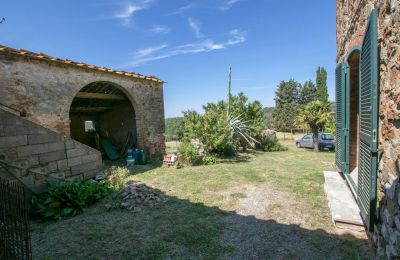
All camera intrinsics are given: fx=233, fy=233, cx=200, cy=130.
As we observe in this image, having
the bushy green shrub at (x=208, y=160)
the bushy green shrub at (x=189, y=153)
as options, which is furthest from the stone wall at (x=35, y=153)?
the bushy green shrub at (x=208, y=160)

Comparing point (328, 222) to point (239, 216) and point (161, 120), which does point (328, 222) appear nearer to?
point (239, 216)

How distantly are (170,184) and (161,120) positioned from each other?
17.0ft

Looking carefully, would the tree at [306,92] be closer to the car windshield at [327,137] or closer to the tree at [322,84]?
the tree at [322,84]

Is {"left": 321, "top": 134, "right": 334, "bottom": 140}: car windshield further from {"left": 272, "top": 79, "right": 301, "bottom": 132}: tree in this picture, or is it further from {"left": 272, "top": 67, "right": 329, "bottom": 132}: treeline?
{"left": 272, "top": 79, "right": 301, "bottom": 132}: tree

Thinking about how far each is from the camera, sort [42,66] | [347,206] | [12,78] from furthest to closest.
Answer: [42,66], [12,78], [347,206]

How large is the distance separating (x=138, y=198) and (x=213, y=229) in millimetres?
2192

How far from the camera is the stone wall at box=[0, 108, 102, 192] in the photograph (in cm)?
506

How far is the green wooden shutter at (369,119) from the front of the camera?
8.34ft

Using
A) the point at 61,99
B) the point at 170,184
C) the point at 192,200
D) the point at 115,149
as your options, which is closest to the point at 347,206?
the point at 192,200

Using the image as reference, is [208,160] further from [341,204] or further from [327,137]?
[327,137]

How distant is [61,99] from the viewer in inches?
317

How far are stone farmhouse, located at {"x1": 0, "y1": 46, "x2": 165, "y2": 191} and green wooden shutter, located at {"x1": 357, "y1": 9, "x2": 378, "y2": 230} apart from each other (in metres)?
6.34

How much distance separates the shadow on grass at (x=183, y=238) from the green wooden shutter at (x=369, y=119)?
80 cm

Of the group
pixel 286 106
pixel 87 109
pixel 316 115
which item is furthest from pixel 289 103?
pixel 87 109
